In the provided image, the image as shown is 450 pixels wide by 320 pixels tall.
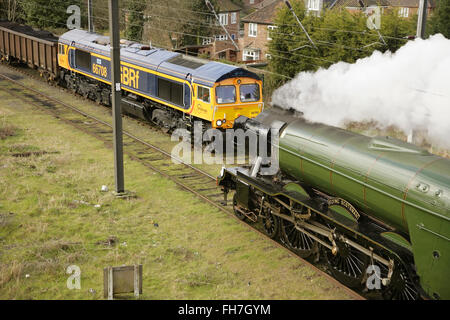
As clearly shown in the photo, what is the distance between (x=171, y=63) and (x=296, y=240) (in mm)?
11501

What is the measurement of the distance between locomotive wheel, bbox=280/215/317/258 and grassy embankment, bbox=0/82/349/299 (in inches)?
10.6

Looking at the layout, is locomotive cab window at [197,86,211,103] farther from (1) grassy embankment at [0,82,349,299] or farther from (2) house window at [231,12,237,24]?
(2) house window at [231,12,237,24]

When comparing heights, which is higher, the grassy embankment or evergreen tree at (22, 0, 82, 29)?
evergreen tree at (22, 0, 82, 29)

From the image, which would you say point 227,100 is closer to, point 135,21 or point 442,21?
point 442,21

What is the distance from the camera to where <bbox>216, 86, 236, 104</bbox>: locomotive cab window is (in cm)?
1791

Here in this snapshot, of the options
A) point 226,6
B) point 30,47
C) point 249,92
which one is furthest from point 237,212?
point 226,6

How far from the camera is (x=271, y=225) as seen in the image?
11.8 meters

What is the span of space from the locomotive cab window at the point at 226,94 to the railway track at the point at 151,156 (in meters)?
2.72

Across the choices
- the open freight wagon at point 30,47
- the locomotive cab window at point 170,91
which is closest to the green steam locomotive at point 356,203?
the locomotive cab window at point 170,91

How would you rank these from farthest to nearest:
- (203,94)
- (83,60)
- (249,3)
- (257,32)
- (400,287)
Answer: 1. (249,3)
2. (257,32)
3. (83,60)
4. (203,94)
5. (400,287)

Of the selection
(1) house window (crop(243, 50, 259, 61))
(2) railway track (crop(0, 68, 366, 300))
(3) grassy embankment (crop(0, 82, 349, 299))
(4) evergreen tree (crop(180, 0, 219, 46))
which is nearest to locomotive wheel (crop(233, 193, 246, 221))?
(2) railway track (crop(0, 68, 366, 300))

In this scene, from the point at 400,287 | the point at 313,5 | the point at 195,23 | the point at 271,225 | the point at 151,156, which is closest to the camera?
the point at 400,287

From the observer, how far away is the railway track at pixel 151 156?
13680 millimetres
